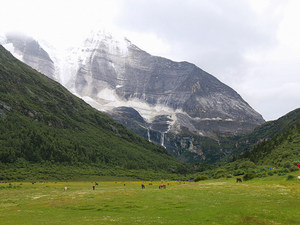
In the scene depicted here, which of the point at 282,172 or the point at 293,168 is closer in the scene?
the point at 282,172

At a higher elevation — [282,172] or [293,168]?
[293,168]

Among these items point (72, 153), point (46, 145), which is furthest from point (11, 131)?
point (72, 153)

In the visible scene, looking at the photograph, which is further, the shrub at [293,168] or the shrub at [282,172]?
the shrub at [293,168]

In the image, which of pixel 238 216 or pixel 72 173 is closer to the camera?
pixel 238 216

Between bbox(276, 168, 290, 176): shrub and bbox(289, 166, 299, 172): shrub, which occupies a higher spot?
bbox(289, 166, 299, 172): shrub

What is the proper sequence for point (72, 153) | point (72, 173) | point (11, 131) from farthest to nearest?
point (72, 153), point (11, 131), point (72, 173)

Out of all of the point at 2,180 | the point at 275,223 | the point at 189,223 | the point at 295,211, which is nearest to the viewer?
the point at 275,223

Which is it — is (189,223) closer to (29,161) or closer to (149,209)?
(149,209)

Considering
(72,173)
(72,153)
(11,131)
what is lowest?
(72,173)

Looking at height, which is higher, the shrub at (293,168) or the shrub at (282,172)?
the shrub at (293,168)

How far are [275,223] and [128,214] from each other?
16.3 metres

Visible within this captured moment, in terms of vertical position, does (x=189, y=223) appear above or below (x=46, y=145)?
below

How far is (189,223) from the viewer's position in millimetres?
24625

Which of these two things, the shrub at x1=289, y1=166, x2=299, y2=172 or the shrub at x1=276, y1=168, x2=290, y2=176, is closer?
the shrub at x1=276, y1=168, x2=290, y2=176
